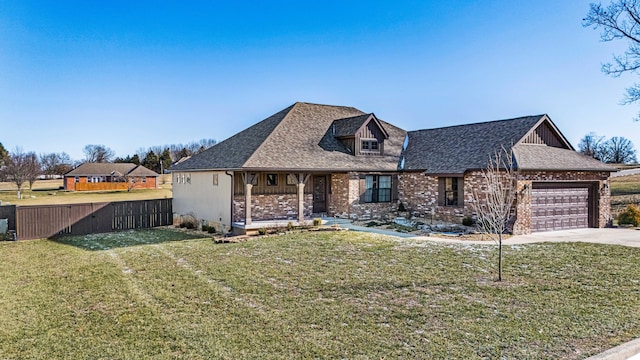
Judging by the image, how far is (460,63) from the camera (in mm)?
19906

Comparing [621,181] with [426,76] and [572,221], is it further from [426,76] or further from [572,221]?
[426,76]

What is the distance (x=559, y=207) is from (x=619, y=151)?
55.7 meters

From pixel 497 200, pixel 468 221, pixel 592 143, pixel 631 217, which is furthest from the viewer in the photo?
pixel 592 143

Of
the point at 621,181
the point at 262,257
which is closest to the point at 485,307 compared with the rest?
the point at 262,257

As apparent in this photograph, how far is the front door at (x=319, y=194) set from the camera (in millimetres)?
20969

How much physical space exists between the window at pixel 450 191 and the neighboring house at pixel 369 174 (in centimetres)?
5

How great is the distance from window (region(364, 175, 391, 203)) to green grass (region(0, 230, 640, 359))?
776 cm

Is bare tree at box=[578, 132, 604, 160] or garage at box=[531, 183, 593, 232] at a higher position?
bare tree at box=[578, 132, 604, 160]

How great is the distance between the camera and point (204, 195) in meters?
19.8

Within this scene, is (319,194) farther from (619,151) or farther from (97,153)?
(97,153)

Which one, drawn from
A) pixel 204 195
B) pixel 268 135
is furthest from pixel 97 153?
pixel 268 135

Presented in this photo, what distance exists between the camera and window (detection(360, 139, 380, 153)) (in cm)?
2153

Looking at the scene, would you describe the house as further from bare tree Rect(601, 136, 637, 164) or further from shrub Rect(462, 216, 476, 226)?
bare tree Rect(601, 136, 637, 164)

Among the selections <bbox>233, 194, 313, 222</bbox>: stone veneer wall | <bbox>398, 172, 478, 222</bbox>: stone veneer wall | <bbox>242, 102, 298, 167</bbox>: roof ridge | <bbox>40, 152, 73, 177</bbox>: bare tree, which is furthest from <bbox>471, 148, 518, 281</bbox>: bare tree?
<bbox>40, 152, 73, 177</bbox>: bare tree
